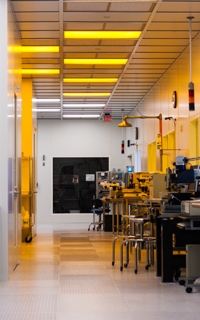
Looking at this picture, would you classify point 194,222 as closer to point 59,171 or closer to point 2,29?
point 2,29

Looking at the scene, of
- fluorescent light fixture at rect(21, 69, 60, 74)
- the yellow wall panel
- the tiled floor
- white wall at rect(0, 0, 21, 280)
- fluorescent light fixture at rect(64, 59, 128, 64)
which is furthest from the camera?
the yellow wall panel

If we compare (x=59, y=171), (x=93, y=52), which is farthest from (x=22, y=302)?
(x=59, y=171)

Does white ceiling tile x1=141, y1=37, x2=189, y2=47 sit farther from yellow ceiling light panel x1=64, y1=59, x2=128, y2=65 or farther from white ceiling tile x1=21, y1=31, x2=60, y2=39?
white ceiling tile x1=21, y1=31, x2=60, y2=39

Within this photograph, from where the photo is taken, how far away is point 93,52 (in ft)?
28.6

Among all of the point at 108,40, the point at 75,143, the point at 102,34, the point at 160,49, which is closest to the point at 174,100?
the point at 160,49

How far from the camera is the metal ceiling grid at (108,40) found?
6551 millimetres

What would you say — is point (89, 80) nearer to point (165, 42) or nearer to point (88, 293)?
point (165, 42)

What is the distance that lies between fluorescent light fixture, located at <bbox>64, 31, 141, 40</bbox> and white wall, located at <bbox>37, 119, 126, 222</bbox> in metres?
9.42

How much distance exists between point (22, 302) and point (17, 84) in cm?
350

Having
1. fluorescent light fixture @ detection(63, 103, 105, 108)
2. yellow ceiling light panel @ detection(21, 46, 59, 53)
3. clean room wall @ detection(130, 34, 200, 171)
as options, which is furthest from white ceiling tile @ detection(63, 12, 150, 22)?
fluorescent light fixture @ detection(63, 103, 105, 108)

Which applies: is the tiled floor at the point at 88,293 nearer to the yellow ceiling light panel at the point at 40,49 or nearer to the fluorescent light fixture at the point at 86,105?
the yellow ceiling light panel at the point at 40,49

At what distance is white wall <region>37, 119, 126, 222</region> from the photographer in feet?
55.7

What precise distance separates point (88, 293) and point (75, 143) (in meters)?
12.6

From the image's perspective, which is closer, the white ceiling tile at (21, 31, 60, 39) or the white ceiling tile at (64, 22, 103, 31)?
the white ceiling tile at (64, 22, 103, 31)
